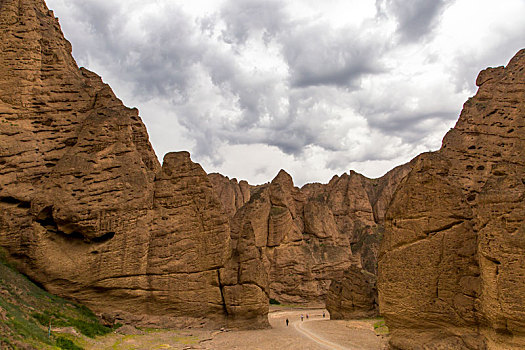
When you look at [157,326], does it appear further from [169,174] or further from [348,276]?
[348,276]

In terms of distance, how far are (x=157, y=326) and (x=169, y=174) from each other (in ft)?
36.0

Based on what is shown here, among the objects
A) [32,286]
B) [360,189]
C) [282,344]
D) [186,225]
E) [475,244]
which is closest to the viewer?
[475,244]

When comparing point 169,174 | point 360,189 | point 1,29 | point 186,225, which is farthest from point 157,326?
point 360,189

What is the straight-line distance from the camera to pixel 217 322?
88.5 ft

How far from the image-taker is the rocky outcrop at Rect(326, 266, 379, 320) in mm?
39469

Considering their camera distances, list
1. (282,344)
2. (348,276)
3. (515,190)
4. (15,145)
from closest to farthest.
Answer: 1. (515,190)
2. (282,344)
3. (15,145)
4. (348,276)

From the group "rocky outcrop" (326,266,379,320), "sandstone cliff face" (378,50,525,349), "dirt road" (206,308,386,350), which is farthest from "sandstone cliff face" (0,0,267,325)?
"rocky outcrop" (326,266,379,320)

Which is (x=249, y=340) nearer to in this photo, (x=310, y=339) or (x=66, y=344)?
(x=310, y=339)

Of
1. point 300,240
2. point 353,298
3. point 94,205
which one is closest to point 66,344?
point 94,205

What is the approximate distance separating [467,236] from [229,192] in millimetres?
69893

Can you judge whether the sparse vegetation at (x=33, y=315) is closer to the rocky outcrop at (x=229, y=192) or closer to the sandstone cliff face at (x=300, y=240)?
the sandstone cliff face at (x=300, y=240)

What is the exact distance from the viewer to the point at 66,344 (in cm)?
1739

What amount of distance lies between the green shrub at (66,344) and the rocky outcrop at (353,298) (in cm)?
2912

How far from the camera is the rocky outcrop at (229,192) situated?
268 feet
